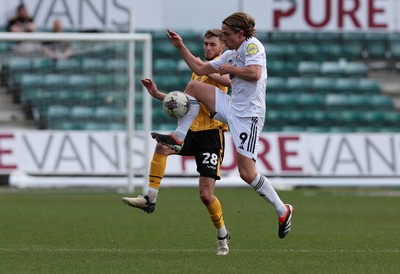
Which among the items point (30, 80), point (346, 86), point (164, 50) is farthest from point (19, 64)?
point (346, 86)

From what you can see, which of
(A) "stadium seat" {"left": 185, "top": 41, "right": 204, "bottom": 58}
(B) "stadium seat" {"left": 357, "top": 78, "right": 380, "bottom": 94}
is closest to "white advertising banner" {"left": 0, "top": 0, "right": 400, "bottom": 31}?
(A) "stadium seat" {"left": 185, "top": 41, "right": 204, "bottom": 58}

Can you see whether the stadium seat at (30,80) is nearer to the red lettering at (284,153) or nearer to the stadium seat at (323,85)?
the red lettering at (284,153)

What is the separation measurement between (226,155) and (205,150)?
10.8m

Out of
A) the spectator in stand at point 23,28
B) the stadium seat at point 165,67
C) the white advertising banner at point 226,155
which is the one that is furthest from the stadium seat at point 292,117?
the spectator in stand at point 23,28

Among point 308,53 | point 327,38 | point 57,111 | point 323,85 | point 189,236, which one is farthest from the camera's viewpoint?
point 327,38

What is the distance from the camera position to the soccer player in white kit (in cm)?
876

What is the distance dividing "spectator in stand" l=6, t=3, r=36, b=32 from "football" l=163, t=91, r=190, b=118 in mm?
12136

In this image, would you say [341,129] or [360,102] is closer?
[341,129]

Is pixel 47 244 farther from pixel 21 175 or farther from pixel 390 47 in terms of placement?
pixel 390 47

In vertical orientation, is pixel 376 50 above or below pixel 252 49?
above

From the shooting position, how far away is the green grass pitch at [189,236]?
7996 millimetres

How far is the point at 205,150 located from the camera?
937 centimetres

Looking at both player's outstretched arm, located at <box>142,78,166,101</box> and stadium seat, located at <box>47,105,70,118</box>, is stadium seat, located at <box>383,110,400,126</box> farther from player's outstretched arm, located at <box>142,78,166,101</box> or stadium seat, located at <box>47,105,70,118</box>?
player's outstretched arm, located at <box>142,78,166,101</box>

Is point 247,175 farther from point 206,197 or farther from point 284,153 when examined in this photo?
point 284,153
